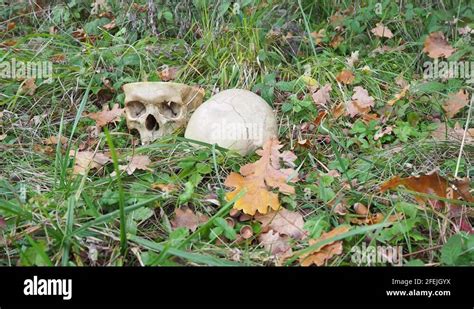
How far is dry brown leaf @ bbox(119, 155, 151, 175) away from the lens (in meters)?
2.49

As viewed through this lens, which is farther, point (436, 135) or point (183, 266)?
point (436, 135)

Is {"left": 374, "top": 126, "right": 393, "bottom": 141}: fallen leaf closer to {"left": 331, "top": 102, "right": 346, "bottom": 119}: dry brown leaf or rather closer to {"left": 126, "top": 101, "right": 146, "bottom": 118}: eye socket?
{"left": 331, "top": 102, "right": 346, "bottom": 119}: dry brown leaf

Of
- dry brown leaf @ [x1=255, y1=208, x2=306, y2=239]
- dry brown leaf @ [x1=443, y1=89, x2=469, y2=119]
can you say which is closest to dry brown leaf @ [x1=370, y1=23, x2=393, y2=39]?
dry brown leaf @ [x1=443, y1=89, x2=469, y2=119]

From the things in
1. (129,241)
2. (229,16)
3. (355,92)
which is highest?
(229,16)

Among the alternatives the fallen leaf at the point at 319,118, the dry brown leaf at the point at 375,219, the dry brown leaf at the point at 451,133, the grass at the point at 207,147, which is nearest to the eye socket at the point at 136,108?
the grass at the point at 207,147

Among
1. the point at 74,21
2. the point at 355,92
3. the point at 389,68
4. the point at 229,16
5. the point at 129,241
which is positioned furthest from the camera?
the point at 74,21

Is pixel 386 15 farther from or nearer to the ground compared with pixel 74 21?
farther from the ground

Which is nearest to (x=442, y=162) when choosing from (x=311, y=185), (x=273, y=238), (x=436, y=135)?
(x=436, y=135)

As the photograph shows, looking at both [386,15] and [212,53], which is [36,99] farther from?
[386,15]

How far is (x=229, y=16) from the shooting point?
3.62 meters

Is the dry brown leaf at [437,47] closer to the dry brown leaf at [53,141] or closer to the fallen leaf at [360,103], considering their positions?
the fallen leaf at [360,103]

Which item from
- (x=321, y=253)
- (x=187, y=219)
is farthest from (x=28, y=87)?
(x=321, y=253)
